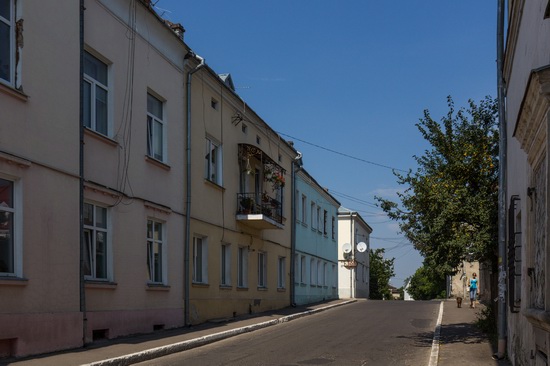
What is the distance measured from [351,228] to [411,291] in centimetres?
5189

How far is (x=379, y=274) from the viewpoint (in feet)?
212

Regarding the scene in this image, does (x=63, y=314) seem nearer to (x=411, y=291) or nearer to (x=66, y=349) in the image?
(x=66, y=349)

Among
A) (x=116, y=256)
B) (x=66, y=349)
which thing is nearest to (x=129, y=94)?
(x=116, y=256)

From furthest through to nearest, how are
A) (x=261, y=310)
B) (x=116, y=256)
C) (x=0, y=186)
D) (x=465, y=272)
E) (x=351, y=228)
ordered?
(x=351, y=228)
(x=465, y=272)
(x=261, y=310)
(x=116, y=256)
(x=0, y=186)

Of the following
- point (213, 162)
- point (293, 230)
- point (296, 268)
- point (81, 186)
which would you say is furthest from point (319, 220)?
point (81, 186)

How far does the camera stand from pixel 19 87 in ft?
36.5

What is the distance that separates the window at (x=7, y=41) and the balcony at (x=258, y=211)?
12374 millimetres

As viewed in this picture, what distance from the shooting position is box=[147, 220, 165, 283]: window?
16.3 meters

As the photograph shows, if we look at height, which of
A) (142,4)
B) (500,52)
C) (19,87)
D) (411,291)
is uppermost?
(142,4)

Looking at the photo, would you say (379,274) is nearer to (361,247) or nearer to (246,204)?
(361,247)

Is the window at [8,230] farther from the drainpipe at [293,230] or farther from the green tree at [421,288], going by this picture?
the green tree at [421,288]

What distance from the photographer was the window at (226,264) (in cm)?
2164

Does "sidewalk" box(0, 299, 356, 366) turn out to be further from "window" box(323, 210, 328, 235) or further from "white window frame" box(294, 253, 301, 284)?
"window" box(323, 210, 328, 235)

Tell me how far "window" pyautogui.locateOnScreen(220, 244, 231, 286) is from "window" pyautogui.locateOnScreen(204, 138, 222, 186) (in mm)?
2250
